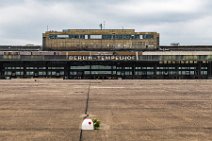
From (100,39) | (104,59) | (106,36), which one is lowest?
(104,59)

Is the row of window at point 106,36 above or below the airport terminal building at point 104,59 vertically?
above

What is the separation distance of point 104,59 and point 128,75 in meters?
14.7

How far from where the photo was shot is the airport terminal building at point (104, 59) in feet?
489

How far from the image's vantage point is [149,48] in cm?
17138

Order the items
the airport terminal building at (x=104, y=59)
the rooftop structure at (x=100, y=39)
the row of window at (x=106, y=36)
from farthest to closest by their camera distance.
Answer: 1. the row of window at (x=106, y=36)
2. the rooftop structure at (x=100, y=39)
3. the airport terminal building at (x=104, y=59)

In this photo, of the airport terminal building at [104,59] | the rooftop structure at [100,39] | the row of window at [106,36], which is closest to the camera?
the airport terminal building at [104,59]

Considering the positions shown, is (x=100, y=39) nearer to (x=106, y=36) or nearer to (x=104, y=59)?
(x=106, y=36)

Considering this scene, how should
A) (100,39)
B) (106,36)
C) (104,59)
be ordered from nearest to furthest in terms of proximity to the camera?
(104,59) < (100,39) < (106,36)

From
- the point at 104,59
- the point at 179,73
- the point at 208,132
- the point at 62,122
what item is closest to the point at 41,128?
the point at 62,122

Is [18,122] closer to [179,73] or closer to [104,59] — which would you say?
[104,59]

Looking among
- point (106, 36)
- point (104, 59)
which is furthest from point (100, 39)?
point (104, 59)

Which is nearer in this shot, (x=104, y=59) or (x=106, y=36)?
(x=104, y=59)

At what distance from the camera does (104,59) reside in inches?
5891

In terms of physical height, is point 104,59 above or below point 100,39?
below
